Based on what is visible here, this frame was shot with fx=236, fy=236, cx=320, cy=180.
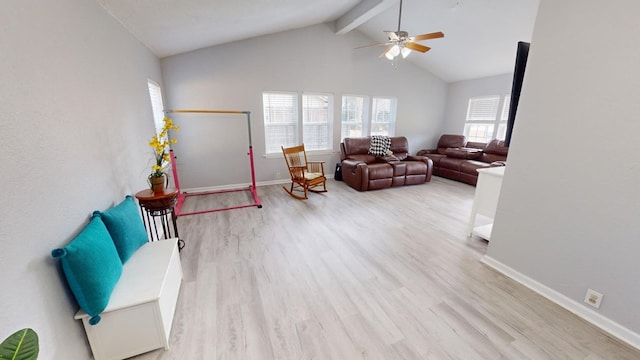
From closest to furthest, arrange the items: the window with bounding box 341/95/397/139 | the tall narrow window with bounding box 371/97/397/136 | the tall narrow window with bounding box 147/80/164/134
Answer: the tall narrow window with bounding box 147/80/164/134
the window with bounding box 341/95/397/139
the tall narrow window with bounding box 371/97/397/136

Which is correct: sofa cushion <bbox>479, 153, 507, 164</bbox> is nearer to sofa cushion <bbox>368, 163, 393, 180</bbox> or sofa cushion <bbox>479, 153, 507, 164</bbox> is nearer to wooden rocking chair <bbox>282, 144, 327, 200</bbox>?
sofa cushion <bbox>368, 163, 393, 180</bbox>

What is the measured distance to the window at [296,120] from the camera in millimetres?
4887

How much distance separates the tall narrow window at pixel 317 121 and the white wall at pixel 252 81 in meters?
0.17

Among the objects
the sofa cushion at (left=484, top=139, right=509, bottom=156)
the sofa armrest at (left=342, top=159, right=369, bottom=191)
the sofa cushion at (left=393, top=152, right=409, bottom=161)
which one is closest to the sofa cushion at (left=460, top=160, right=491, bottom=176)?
the sofa cushion at (left=484, top=139, right=509, bottom=156)

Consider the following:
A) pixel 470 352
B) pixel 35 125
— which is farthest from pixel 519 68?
pixel 35 125

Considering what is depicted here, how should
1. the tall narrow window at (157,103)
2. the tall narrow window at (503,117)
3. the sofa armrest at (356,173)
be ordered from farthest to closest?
the tall narrow window at (503,117), the sofa armrest at (356,173), the tall narrow window at (157,103)

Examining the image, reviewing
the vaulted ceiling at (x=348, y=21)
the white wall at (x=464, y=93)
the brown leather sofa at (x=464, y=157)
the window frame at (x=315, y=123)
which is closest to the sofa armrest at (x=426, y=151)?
the brown leather sofa at (x=464, y=157)

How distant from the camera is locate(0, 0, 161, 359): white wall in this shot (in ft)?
3.26

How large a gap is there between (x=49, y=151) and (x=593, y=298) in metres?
3.59

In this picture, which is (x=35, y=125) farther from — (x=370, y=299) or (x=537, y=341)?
(x=537, y=341)

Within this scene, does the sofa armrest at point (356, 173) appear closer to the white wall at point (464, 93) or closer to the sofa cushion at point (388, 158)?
the sofa cushion at point (388, 158)

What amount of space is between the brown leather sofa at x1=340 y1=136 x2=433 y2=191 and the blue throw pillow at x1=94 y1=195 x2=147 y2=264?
11.9ft

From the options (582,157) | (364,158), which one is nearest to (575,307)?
(582,157)

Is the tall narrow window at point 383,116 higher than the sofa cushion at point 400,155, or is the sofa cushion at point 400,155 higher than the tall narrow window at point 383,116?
the tall narrow window at point 383,116
